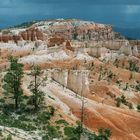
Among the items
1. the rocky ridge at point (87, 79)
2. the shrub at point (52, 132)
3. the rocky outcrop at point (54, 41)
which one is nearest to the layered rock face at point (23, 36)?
the rocky ridge at point (87, 79)

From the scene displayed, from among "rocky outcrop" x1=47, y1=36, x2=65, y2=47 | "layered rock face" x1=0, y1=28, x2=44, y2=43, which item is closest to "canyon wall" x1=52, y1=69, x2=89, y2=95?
"rocky outcrop" x1=47, y1=36, x2=65, y2=47

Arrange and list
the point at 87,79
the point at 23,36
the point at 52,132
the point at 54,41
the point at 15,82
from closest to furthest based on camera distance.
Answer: the point at 52,132 < the point at 15,82 < the point at 87,79 < the point at 54,41 < the point at 23,36

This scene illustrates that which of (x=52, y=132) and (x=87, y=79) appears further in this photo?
(x=87, y=79)

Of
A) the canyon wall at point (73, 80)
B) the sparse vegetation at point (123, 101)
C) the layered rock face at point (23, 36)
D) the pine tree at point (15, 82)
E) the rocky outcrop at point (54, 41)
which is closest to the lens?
the pine tree at point (15, 82)

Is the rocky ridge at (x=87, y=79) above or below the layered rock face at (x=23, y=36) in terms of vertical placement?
below

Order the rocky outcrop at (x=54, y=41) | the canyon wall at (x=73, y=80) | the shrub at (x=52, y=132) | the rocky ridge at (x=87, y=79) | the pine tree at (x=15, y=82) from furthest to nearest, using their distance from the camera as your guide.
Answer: the rocky outcrop at (x=54, y=41) < the canyon wall at (x=73, y=80) < the rocky ridge at (x=87, y=79) < the pine tree at (x=15, y=82) < the shrub at (x=52, y=132)

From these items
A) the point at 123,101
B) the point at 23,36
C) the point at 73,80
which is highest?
the point at 73,80

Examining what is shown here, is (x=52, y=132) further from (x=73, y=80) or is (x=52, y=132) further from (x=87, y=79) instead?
(x=87, y=79)

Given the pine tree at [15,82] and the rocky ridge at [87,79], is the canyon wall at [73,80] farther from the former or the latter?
the pine tree at [15,82]

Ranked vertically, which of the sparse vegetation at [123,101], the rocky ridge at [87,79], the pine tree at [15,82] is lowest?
the sparse vegetation at [123,101]

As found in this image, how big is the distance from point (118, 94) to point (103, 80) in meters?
10.1

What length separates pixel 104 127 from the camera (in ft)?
293

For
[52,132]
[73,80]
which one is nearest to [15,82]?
[52,132]

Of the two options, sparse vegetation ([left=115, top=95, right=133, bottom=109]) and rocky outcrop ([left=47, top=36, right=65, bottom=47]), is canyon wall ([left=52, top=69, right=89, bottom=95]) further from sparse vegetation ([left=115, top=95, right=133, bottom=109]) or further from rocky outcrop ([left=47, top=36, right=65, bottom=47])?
rocky outcrop ([left=47, top=36, right=65, bottom=47])
